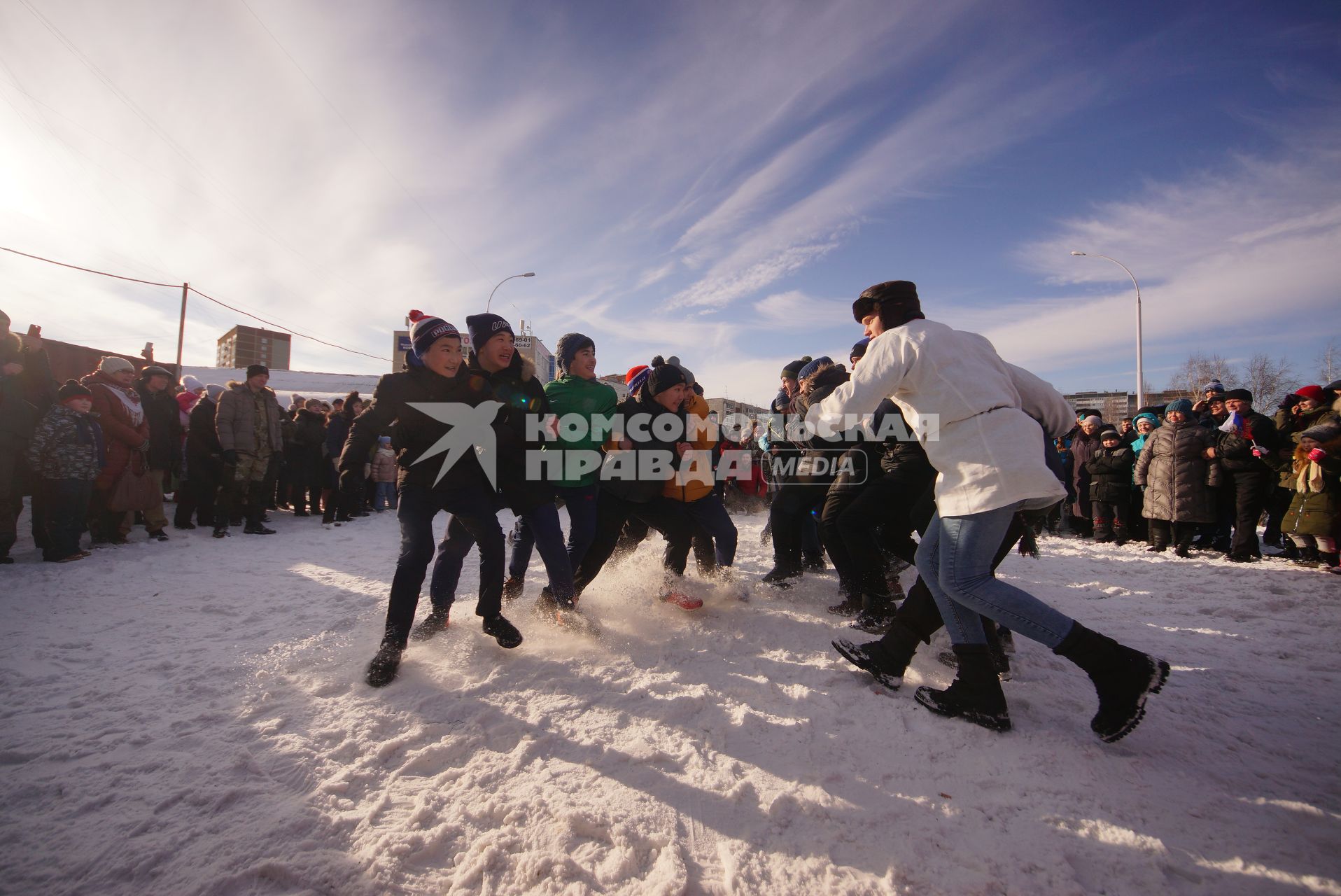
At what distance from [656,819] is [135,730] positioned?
215 centimetres

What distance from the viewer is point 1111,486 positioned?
7.07m

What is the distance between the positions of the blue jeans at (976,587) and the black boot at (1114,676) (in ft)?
0.19

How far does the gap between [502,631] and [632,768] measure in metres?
1.33

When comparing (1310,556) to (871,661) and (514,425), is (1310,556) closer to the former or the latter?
(871,661)

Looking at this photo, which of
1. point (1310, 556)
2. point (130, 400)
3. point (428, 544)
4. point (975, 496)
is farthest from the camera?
point (130, 400)

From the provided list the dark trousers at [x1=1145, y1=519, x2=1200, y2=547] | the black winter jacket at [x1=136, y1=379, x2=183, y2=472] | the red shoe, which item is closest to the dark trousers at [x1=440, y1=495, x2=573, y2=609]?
the red shoe

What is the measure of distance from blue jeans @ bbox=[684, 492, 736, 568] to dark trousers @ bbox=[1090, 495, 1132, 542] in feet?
19.8

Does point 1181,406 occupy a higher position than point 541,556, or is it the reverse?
point 1181,406

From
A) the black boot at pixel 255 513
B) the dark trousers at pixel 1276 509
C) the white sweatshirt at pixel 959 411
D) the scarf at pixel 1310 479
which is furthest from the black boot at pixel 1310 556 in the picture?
the black boot at pixel 255 513

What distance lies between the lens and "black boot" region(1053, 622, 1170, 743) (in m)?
2.04

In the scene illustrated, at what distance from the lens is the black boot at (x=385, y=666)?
2.64 m

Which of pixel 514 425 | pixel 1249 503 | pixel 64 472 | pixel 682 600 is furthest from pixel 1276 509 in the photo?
pixel 64 472

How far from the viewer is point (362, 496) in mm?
9289

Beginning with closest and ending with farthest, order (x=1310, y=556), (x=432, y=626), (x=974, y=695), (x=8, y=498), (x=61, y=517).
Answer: (x=974, y=695) < (x=432, y=626) < (x=8, y=498) < (x=61, y=517) < (x=1310, y=556)
